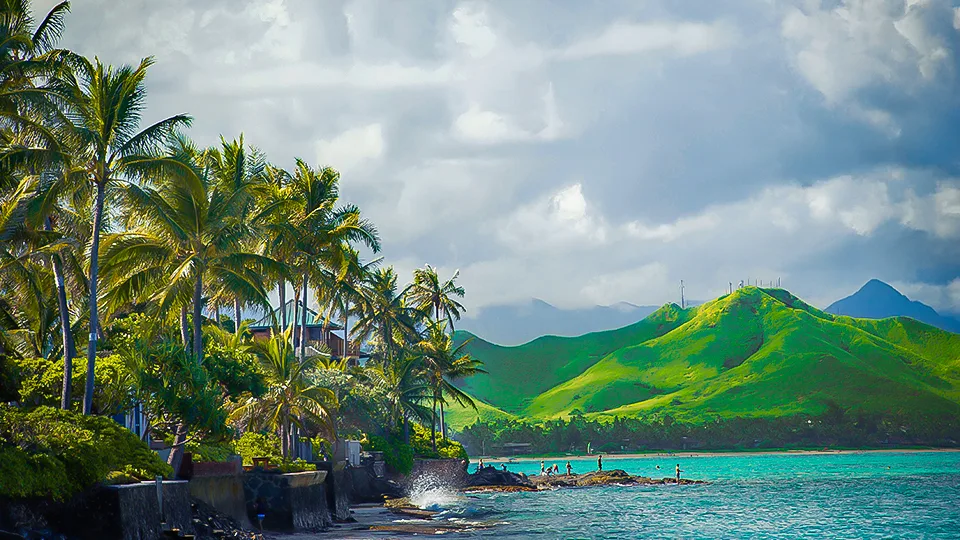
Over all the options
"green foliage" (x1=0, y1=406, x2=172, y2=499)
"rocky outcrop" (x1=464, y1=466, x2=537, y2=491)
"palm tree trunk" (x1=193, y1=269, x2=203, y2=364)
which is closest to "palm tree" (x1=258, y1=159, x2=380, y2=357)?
"palm tree trunk" (x1=193, y1=269, x2=203, y2=364)

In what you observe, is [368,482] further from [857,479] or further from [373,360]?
[857,479]

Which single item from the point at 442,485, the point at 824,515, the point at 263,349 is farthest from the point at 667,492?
the point at 263,349

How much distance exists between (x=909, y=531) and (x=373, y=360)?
5132 centimetres

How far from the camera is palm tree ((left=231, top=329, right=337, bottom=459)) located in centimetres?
4391

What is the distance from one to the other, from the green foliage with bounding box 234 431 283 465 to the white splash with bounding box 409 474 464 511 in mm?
19580

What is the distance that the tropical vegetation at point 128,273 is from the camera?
29969mm

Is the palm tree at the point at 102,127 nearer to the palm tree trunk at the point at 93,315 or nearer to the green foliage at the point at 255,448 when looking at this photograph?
the palm tree trunk at the point at 93,315

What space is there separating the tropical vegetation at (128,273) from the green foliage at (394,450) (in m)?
16.1

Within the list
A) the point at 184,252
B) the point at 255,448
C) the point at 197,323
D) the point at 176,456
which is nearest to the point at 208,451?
the point at 176,456

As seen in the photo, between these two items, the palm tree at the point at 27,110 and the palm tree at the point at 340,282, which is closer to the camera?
the palm tree at the point at 27,110

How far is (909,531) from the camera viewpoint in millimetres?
50969

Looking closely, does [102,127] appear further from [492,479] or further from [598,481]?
[598,481]

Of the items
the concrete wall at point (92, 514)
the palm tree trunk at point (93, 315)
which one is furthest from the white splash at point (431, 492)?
the concrete wall at point (92, 514)

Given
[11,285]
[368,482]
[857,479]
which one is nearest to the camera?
[11,285]
